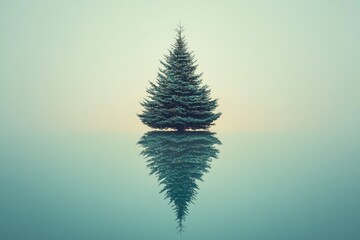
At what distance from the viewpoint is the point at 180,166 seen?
13.1 m

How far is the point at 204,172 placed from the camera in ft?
39.9

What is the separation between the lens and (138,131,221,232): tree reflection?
9.08 meters

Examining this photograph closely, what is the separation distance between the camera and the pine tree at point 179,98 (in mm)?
27750

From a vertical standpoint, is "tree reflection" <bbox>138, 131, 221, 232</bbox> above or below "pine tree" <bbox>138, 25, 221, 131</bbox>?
below

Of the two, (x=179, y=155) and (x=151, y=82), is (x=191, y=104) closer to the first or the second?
(x=151, y=82)

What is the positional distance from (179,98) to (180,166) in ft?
48.7

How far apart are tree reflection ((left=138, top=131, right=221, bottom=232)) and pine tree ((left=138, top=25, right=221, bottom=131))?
7023 mm

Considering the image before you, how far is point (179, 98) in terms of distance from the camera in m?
27.6

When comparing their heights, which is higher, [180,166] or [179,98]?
[179,98]

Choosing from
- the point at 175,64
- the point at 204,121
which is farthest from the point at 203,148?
the point at 175,64

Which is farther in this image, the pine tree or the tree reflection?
the pine tree

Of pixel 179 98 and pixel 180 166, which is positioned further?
pixel 179 98

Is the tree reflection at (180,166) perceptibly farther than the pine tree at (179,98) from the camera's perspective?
No

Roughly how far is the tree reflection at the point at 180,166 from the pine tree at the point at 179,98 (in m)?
7.02
